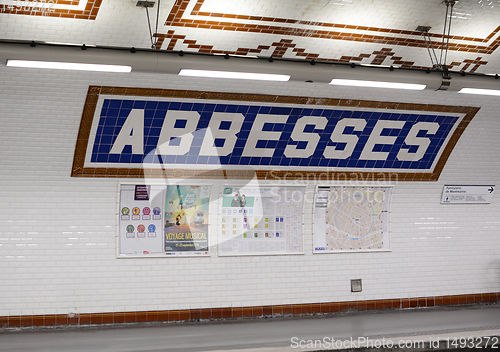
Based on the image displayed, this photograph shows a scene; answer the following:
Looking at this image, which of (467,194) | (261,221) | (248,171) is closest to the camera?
(248,171)

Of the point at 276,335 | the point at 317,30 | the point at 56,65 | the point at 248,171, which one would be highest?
the point at 317,30

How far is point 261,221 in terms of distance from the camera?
24.5 ft

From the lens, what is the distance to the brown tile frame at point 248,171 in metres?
6.44

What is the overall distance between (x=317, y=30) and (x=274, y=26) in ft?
1.84

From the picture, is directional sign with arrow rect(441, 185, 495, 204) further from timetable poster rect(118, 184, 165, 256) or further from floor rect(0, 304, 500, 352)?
timetable poster rect(118, 184, 165, 256)

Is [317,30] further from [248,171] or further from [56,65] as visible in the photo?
[56,65]

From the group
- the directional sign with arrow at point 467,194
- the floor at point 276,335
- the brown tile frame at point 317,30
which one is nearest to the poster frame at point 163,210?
the floor at point 276,335

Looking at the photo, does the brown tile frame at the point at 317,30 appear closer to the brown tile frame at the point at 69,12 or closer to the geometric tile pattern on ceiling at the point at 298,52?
the geometric tile pattern on ceiling at the point at 298,52

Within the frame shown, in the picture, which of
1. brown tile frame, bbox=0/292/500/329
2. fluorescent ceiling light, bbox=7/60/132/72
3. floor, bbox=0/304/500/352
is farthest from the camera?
brown tile frame, bbox=0/292/500/329

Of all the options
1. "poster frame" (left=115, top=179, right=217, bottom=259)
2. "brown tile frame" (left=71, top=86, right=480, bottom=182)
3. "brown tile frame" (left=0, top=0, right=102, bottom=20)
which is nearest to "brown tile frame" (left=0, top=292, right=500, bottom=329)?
"poster frame" (left=115, top=179, right=217, bottom=259)

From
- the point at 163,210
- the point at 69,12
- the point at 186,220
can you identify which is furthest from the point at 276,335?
the point at 69,12

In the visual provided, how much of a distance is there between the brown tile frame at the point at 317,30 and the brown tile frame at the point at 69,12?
2.57 ft

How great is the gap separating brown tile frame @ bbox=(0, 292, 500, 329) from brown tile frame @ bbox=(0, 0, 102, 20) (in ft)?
12.5

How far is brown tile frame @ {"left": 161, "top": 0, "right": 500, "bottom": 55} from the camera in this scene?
547 centimetres
